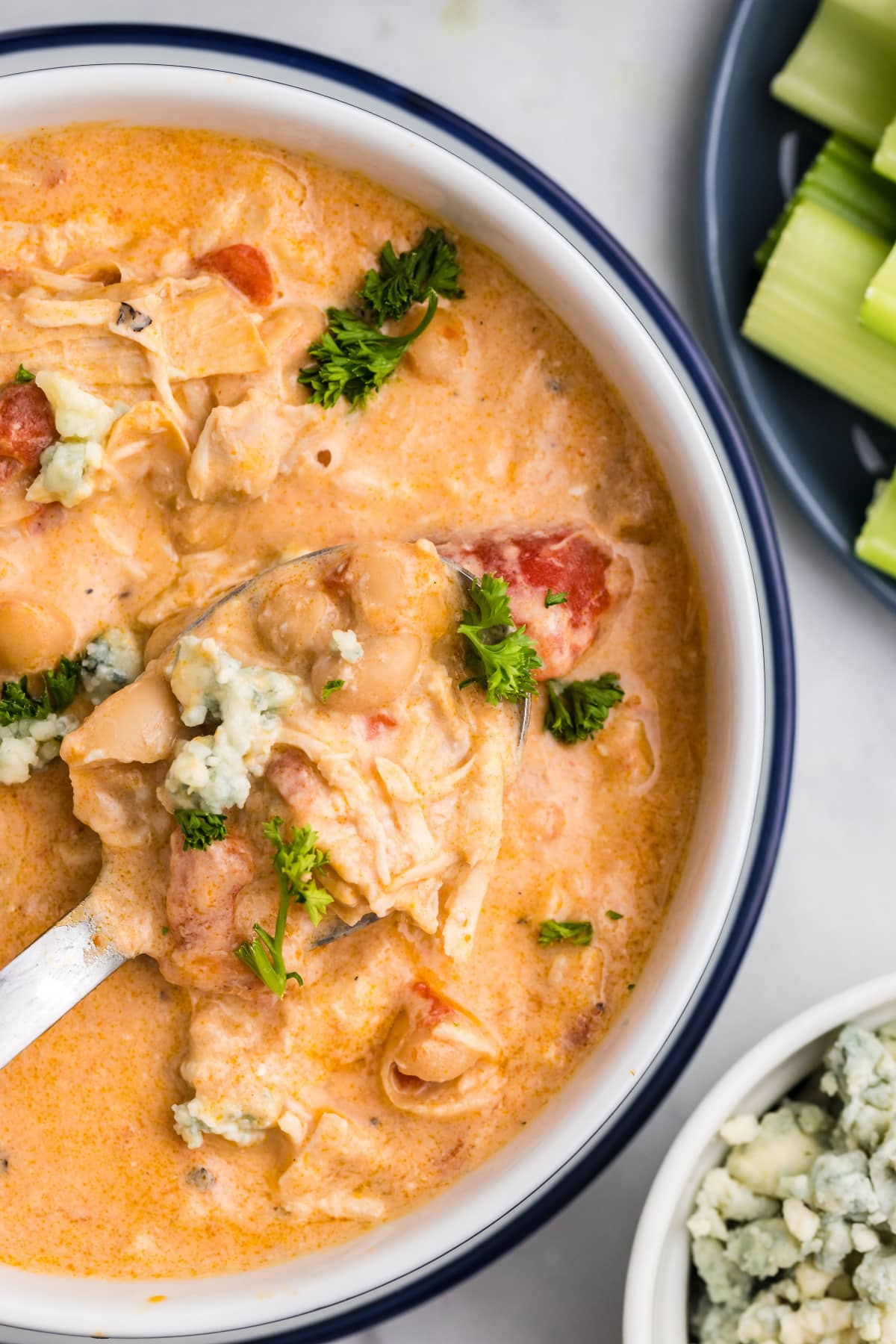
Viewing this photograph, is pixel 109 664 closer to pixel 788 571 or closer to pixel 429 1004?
pixel 429 1004

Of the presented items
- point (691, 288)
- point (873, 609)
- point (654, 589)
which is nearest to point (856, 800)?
point (873, 609)

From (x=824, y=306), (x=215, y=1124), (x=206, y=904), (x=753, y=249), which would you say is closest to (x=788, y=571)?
(x=824, y=306)

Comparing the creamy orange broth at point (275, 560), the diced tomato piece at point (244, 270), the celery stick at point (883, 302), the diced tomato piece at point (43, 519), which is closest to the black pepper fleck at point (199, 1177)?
the creamy orange broth at point (275, 560)

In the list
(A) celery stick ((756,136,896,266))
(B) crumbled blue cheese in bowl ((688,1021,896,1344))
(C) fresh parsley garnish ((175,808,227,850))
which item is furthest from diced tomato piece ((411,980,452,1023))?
(A) celery stick ((756,136,896,266))

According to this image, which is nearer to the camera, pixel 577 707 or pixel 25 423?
pixel 25 423

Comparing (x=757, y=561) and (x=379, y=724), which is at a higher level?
(x=757, y=561)

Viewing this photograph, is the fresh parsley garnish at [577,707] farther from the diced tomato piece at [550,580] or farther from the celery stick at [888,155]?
the celery stick at [888,155]
